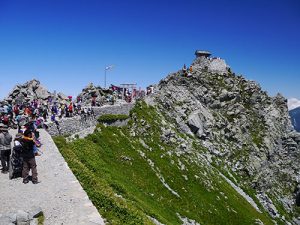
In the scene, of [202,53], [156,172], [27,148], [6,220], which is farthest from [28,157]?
[202,53]

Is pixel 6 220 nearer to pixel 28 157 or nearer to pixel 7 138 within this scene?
pixel 28 157

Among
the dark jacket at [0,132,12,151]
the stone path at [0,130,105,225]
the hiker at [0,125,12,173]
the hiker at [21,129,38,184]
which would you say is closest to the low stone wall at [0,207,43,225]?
the stone path at [0,130,105,225]

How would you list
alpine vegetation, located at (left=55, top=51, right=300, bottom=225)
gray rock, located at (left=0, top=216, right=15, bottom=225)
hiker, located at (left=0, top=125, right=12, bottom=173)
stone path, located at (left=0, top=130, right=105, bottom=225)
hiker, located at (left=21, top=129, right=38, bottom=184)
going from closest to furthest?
gray rock, located at (left=0, top=216, right=15, bottom=225), stone path, located at (left=0, top=130, right=105, bottom=225), hiker, located at (left=21, top=129, right=38, bottom=184), hiker, located at (left=0, top=125, right=12, bottom=173), alpine vegetation, located at (left=55, top=51, right=300, bottom=225)

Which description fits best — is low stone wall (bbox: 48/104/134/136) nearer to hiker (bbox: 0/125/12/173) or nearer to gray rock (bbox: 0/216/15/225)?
hiker (bbox: 0/125/12/173)

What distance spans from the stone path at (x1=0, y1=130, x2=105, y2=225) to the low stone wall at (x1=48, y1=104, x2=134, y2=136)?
19305mm

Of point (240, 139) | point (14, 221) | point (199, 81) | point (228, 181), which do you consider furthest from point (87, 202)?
point (199, 81)

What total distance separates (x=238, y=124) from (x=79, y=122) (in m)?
56.3

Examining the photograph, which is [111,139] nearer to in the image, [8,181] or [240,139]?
[8,181]

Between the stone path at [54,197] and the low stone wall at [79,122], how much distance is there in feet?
63.3

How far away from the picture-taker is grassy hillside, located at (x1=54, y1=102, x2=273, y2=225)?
3488 centimetres

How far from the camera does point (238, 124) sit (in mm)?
93188

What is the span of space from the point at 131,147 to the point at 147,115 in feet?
53.8

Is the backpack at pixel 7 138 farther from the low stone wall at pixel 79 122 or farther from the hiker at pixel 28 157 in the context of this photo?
the low stone wall at pixel 79 122

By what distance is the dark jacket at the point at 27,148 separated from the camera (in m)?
20.8
